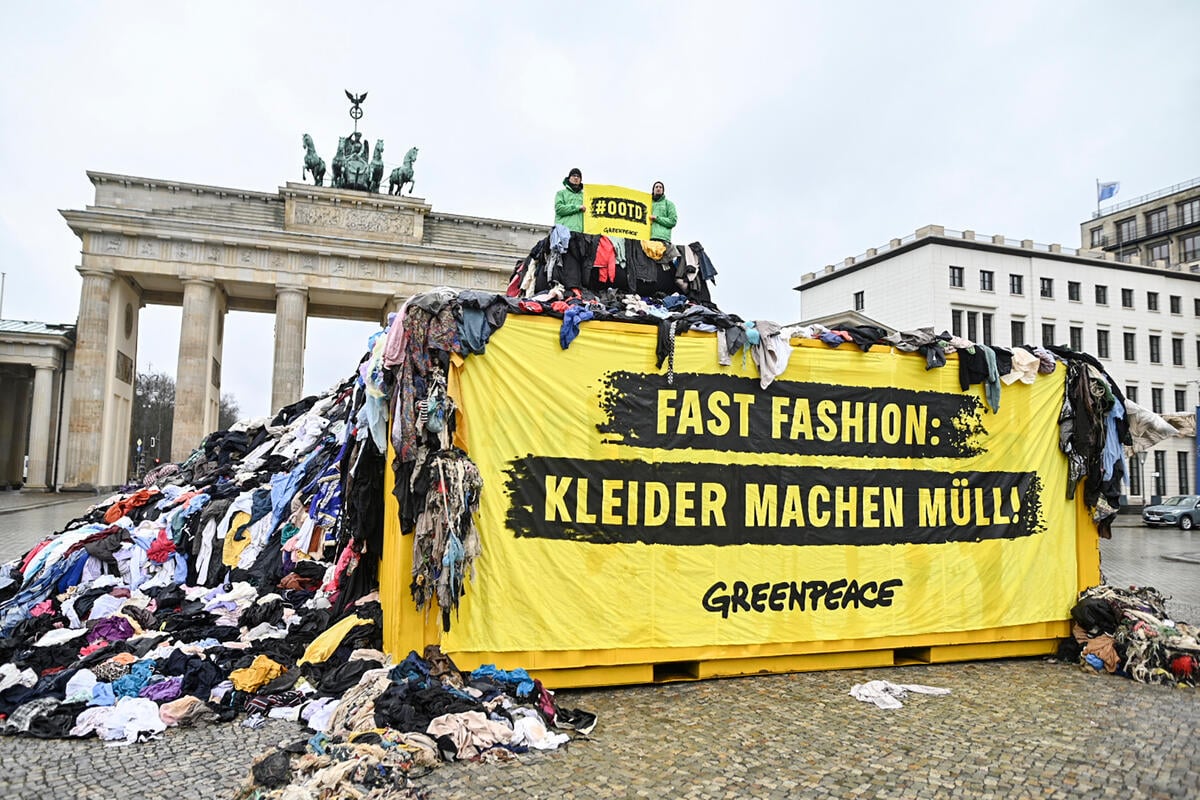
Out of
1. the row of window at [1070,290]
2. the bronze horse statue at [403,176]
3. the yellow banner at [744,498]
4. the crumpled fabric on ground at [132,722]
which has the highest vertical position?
the bronze horse statue at [403,176]

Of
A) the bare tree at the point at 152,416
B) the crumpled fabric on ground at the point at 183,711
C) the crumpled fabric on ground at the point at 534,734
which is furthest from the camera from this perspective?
the bare tree at the point at 152,416

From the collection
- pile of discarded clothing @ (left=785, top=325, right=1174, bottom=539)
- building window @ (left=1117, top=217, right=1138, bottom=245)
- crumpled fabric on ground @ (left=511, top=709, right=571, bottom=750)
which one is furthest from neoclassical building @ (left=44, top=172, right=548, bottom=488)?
building window @ (left=1117, top=217, right=1138, bottom=245)

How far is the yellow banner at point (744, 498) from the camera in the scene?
5969 mm

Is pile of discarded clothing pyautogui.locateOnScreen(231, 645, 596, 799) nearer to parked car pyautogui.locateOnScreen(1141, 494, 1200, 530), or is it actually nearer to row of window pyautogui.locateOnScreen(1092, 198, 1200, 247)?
parked car pyautogui.locateOnScreen(1141, 494, 1200, 530)

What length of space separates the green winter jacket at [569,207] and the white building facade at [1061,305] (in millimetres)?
36245

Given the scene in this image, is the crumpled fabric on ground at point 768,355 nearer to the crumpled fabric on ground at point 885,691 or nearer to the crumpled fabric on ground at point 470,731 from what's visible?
the crumpled fabric on ground at point 885,691

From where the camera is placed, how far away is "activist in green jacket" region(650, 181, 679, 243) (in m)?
10.3

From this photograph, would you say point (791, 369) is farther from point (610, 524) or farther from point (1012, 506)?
point (1012, 506)

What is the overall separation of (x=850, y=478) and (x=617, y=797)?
3.82 m

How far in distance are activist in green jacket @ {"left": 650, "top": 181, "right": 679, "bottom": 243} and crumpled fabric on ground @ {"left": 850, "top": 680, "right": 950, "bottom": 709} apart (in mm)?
6191

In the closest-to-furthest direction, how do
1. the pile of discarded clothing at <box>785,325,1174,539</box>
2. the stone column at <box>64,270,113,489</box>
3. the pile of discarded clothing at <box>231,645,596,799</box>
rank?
the pile of discarded clothing at <box>231,645,596,799</box> → the pile of discarded clothing at <box>785,325,1174,539</box> → the stone column at <box>64,270,113,489</box>

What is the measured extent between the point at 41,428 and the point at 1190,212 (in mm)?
71173

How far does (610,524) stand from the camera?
618 centimetres

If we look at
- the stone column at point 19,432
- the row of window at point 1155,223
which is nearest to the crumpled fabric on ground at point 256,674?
the stone column at point 19,432
